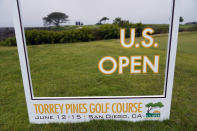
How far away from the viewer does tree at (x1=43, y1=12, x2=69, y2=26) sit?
234cm

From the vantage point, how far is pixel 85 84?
336 centimetres

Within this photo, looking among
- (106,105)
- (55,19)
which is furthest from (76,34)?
(106,105)

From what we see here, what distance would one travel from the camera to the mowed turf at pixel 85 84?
2.13m

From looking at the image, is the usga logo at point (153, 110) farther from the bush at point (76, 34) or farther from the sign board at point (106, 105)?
the bush at point (76, 34)

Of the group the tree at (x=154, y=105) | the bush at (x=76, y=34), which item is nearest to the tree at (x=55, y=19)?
the bush at (x=76, y=34)

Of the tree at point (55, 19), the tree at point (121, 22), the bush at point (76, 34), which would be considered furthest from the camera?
the bush at point (76, 34)

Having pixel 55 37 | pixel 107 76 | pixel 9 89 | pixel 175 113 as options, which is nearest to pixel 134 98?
pixel 175 113

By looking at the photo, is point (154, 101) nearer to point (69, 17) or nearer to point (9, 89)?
point (69, 17)

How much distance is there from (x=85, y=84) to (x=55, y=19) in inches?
63.4

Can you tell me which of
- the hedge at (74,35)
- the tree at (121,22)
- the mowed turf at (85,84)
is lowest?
the mowed turf at (85,84)

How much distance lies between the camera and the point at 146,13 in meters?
2.33

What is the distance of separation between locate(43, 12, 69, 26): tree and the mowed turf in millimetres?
1417

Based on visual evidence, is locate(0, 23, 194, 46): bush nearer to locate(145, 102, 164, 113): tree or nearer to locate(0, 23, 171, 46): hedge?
locate(0, 23, 171, 46): hedge

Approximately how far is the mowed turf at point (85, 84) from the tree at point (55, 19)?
142 centimetres
